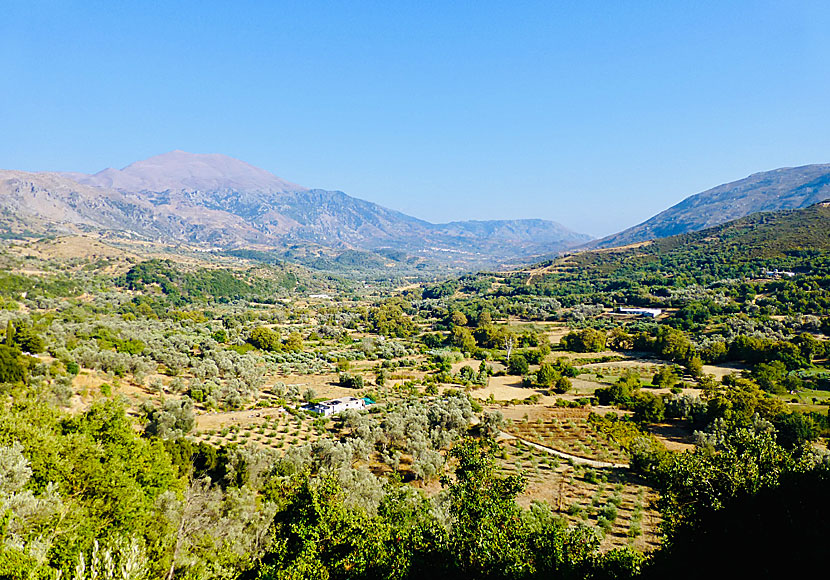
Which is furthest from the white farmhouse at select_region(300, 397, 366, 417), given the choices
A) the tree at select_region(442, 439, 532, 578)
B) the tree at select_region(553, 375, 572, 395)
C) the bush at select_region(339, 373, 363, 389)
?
the tree at select_region(442, 439, 532, 578)

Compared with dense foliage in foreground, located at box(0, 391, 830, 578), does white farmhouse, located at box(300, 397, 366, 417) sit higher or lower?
lower

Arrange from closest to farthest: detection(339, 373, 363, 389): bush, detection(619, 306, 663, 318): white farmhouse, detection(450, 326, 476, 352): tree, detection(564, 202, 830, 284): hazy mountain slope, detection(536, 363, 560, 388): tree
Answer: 1. detection(339, 373, 363, 389): bush
2. detection(536, 363, 560, 388): tree
3. detection(450, 326, 476, 352): tree
4. detection(619, 306, 663, 318): white farmhouse
5. detection(564, 202, 830, 284): hazy mountain slope

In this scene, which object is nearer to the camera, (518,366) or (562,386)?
(562,386)

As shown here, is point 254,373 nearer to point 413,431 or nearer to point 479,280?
point 413,431

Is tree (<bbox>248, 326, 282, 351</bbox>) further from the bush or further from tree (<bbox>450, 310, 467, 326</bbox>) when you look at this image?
tree (<bbox>450, 310, 467, 326</bbox>)

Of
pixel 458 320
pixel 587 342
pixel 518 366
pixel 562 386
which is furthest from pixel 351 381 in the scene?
pixel 458 320

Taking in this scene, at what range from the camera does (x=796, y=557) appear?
735 cm

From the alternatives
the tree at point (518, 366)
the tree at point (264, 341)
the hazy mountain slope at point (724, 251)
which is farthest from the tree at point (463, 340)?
the hazy mountain slope at point (724, 251)

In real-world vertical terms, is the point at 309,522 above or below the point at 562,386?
above

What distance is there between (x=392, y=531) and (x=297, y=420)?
21557 mm

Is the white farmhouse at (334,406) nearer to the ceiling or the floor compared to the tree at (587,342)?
nearer to the ceiling

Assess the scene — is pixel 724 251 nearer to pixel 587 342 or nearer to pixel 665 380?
pixel 587 342

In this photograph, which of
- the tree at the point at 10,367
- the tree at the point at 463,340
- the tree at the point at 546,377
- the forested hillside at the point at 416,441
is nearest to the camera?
the forested hillside at the point at 416,441

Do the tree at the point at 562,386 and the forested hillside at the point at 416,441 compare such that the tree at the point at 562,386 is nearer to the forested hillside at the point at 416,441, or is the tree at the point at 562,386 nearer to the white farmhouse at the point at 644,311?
the forested hillside at the point at 416,441
